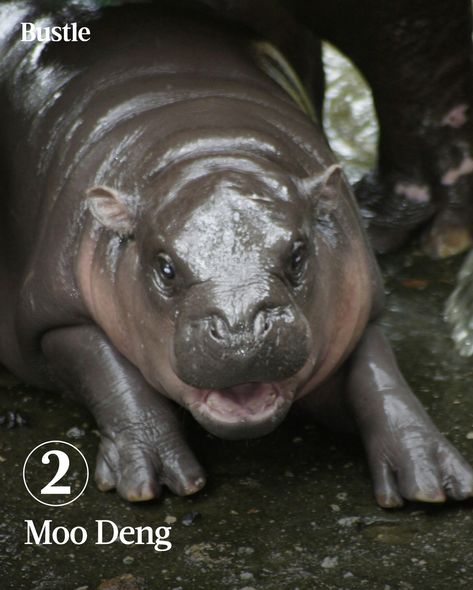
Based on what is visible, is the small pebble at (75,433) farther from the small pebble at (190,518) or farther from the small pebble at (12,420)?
the small pebble at (190,518)

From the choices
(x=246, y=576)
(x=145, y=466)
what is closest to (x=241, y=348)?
(x=246, y=576)

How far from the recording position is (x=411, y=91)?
7.50 metres

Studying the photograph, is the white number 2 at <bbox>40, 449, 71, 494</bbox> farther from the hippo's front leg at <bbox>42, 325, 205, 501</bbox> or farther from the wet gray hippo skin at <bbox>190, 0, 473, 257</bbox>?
the wet gray hippo skin at <bbox>190, 0, 473, 257</bbox>

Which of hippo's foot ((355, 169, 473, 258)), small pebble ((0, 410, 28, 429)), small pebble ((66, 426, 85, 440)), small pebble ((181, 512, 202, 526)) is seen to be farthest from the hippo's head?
hippo's foot ((355, 169, 473, 258))

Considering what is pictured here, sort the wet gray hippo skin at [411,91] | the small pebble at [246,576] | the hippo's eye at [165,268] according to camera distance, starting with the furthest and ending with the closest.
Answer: the wet gray hippo skin at [411,91], the hippo's eye at [165,268], the small pebble at [246,576]

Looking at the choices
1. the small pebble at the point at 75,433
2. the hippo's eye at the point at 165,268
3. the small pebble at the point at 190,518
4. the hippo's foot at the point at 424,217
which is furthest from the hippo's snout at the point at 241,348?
the hippo's foot at the point at 424,217

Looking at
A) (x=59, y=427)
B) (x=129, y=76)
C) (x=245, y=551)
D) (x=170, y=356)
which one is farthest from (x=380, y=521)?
(x=129, y=76)

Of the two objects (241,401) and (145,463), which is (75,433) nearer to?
(145,463)

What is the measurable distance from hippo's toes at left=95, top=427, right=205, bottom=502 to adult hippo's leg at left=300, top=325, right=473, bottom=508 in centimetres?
58

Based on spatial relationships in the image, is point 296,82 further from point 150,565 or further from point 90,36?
point 150,565

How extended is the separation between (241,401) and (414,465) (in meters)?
0.67

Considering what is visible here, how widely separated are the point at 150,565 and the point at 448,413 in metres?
1.40

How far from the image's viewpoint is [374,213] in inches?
303

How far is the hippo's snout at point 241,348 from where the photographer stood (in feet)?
16.5
